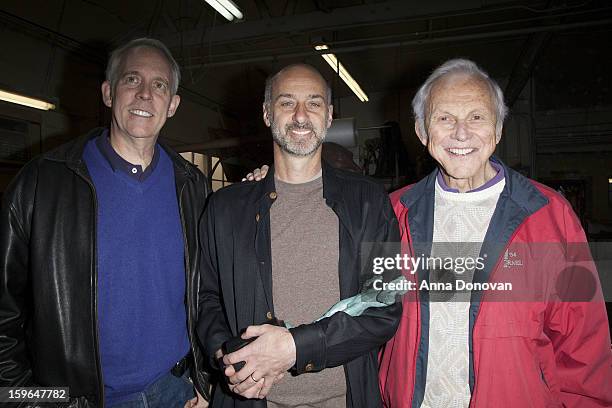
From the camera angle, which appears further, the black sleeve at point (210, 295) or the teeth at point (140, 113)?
the teeth at point (140, 113)

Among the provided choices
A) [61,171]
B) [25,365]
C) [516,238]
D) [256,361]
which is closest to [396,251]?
[516,238]

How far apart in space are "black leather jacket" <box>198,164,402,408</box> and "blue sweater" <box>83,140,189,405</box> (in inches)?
8.6

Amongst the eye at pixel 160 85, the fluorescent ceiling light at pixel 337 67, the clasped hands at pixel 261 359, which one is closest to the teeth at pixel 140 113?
the eye at pixel 160 85

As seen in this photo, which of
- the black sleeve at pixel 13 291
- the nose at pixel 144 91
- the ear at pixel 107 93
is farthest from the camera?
the ear at pixel 107 93

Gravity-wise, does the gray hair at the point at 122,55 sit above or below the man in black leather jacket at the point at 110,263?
above

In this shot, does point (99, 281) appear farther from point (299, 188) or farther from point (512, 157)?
point (512, 157)

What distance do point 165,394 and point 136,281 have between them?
59 cm

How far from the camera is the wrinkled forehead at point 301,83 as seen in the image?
75.9 inches

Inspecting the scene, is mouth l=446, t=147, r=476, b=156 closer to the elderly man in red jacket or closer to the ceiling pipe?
the elderly man in red jacket

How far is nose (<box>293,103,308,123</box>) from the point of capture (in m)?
1.88

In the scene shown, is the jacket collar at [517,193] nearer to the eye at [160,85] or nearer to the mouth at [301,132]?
the mouth at [301,132]

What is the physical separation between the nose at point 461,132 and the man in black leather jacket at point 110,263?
1.39m

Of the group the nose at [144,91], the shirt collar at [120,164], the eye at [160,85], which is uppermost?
the eye at [160,85]

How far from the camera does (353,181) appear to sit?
1.83m
